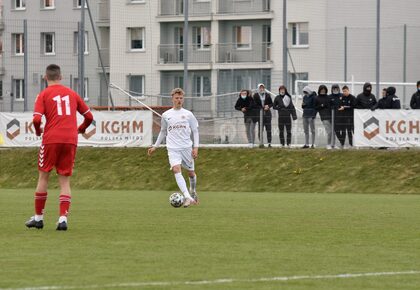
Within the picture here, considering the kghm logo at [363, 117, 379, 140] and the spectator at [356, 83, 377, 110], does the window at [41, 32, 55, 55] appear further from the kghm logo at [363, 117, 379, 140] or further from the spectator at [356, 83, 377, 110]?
the kghm logo at [363, 117, 379, 140]

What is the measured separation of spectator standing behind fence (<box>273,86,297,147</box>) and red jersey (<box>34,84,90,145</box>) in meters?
22.3

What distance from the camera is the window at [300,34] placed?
68919mm

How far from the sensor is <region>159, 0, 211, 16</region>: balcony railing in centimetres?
7475

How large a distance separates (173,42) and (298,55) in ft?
50.4

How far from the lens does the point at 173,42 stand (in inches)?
3051

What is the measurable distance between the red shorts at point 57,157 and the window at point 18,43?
28.8 meters

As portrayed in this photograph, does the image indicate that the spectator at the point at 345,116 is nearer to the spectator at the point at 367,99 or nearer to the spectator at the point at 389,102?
the spectator at the point at 367,99

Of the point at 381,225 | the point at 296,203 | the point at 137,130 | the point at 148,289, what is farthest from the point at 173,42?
the point at 148,289

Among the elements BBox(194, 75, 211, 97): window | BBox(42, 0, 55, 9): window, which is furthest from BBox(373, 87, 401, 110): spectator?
BBox(42, 0, 55, 9): window

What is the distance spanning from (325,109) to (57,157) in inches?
866

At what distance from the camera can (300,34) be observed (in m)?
69.9

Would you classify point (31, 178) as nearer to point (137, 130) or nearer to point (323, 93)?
point (137, 130)

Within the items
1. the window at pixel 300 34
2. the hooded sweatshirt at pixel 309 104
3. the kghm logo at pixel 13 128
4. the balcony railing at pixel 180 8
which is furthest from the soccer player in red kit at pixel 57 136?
the balcony railing at pixel 180 8

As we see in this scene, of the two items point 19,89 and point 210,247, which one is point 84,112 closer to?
point 210,247
